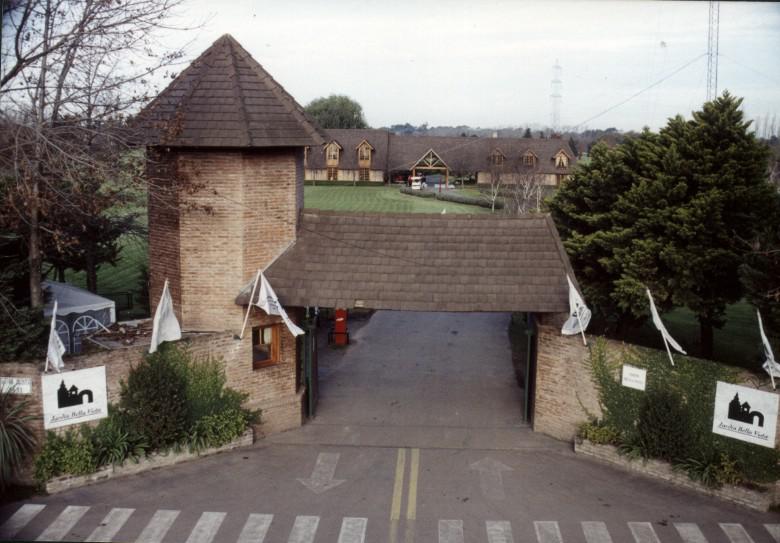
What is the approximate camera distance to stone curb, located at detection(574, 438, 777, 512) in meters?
13.3

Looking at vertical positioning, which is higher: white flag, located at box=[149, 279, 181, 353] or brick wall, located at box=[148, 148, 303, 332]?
brick wall, located at box=[148, 148, 303, 332]

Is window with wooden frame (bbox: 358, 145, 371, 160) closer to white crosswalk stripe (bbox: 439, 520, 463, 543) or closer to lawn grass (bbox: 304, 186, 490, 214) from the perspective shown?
lawn grass (bbox: 304, 186, 490, 214)

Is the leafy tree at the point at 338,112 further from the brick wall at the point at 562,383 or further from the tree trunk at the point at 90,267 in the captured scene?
the brick wall at the point at 562,383

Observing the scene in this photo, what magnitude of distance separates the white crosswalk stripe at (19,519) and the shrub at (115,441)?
135 cm

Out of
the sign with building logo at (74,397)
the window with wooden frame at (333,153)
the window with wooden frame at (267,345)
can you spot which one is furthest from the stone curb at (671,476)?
the window with wooden frame at (333,153)

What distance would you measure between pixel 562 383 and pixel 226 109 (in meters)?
9.30

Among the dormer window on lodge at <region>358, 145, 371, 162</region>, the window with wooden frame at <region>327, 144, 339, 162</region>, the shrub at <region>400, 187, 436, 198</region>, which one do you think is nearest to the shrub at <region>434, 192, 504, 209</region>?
the shrub at <region>400, 187, 436, 198</region>

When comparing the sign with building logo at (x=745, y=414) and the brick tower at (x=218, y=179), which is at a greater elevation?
the brick tower at (x=218, y=179)

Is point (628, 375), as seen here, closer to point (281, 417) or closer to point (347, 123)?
point (281, 417)

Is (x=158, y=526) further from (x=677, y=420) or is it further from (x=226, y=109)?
(x=677, y=420)

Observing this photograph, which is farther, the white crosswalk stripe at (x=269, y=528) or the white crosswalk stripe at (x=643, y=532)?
the white crosswalk stripe at (x=643, y=532)

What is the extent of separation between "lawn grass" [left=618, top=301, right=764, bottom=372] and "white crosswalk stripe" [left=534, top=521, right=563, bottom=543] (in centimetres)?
1222

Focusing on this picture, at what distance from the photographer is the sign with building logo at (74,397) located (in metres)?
13.5

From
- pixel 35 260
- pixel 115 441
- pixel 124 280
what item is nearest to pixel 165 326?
pixel 115 441
